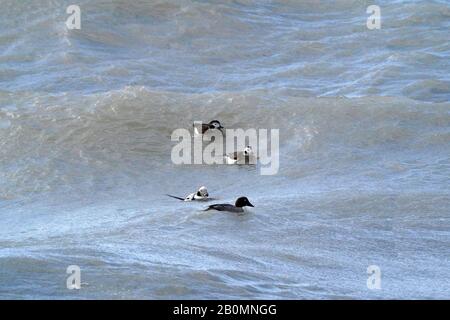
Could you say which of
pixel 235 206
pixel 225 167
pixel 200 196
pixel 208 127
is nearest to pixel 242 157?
pixel 225 167

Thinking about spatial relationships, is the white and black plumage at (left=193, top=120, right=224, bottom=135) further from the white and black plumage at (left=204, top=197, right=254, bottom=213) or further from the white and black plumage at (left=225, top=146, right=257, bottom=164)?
the white and black plumage at (left=204, top=197, right=254, bottom=213)

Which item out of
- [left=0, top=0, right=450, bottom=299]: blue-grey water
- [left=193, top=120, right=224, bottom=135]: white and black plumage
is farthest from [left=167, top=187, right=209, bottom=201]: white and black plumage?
[left=193, top=120, right=224, bottom=135]: white and black plumage

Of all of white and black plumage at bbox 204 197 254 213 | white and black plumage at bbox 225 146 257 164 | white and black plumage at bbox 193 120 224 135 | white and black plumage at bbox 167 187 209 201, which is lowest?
white and black plumage at bbox 204 197 254 213

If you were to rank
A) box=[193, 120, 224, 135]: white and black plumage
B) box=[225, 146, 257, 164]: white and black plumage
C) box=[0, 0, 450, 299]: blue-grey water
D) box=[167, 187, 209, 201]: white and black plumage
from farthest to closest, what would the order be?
box=[193, 120, 224, 135]: white and black plumage → box=[225, 146, 257, 164]: white and black plumage → box=[167, 187, 209, 201]: white and black plumage → box=[0, 0, 450, 299]: blue-grey water

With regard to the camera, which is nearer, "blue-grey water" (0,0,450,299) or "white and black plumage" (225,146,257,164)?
"blue-grey water" (0,0,450,299)
